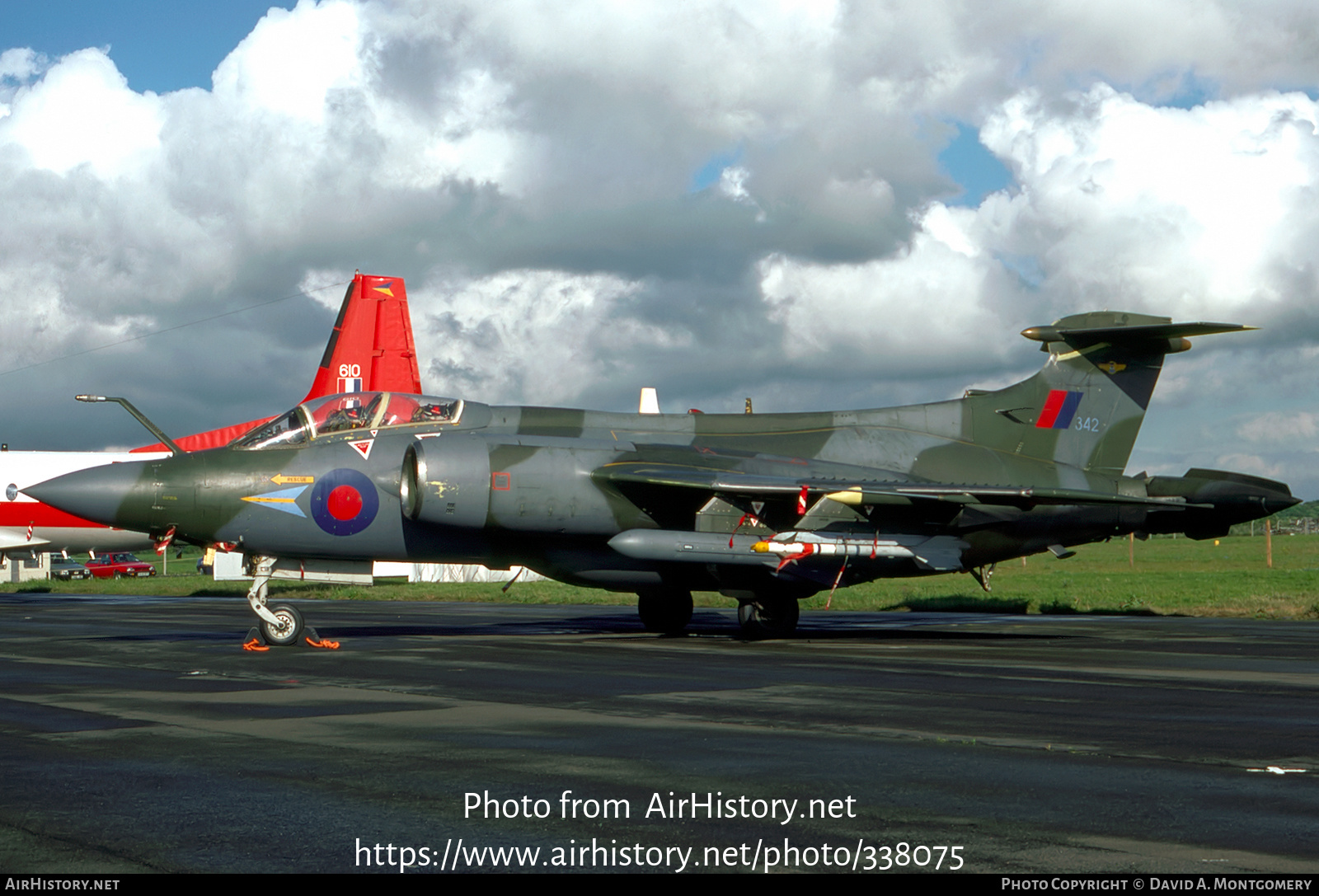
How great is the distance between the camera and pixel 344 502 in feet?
55.2

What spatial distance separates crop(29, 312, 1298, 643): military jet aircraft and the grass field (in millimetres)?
6707

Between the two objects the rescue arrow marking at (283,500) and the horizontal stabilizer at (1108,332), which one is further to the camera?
the horizontal stabilizer at (1108,332)

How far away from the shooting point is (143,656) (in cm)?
1545

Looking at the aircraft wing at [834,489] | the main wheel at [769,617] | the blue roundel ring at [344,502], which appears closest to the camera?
the blue roundel ring at [344,502]

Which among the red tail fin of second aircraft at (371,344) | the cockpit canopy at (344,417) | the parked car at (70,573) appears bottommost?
the parked car at (70,573)

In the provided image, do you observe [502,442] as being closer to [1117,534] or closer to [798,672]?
[798,672]

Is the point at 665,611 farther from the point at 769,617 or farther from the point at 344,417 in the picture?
the point at 344,417

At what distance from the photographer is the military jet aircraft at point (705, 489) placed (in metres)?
16.5

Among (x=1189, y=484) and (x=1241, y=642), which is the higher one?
(x=1189, y=484)

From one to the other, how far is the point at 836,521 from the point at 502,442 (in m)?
5.15

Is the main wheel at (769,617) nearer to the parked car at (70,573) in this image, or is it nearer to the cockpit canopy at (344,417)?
the cockpit canopy at (344,417)

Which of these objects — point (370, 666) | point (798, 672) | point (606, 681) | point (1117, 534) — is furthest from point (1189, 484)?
point (370, 666)

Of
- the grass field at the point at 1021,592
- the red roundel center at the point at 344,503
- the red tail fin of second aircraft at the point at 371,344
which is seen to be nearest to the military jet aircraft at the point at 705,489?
the red roundel center at the point at 344,503

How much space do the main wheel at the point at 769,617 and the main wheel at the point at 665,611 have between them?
1.22m
